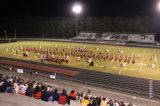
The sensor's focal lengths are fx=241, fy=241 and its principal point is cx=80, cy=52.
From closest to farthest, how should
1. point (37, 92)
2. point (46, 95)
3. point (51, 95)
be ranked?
point (46, 95) < point (51, 95) < point (37, 92)

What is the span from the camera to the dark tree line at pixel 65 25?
7844 centimetres

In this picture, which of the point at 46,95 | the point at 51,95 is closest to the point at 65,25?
the point at 51,95

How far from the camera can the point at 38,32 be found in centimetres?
9138

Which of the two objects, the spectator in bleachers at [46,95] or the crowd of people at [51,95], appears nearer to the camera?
the crowd of people at [51,95]

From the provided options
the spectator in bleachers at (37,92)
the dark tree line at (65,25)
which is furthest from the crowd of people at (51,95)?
the dark tree line at (65,25)

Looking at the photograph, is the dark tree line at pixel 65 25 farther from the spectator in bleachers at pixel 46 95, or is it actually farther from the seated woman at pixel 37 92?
the spectator in bleachers at pixel 46 95

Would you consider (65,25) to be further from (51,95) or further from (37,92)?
(51,95)

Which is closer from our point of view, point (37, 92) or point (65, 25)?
point (37, 92)

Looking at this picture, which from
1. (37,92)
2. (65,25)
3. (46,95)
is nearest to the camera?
(46,95)

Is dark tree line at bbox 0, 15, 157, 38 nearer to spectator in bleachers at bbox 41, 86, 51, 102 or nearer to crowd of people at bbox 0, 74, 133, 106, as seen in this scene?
crowd of people at bbox 0, 74, 133, 106

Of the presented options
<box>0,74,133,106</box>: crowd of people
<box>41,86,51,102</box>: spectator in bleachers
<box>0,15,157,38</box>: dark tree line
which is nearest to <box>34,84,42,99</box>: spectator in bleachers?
Result: <box>0,74,133,106</box>: crowd of people

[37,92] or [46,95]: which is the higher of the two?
[37,92]

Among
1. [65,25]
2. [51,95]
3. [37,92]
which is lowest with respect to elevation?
[51,95]

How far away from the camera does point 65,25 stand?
3406 inches
